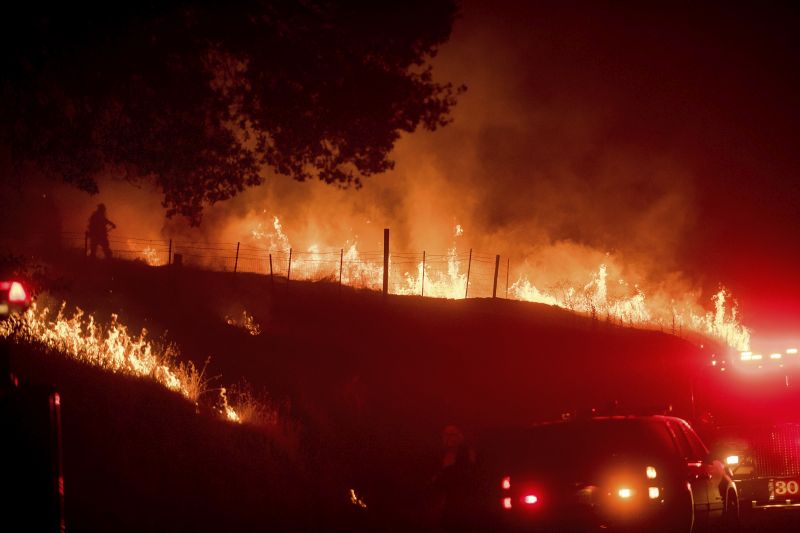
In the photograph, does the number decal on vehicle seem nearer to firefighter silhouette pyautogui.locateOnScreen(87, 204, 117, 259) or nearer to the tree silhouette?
the tree silhouette

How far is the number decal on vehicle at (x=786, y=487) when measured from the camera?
13133 mm

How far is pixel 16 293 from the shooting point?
21.5 feet

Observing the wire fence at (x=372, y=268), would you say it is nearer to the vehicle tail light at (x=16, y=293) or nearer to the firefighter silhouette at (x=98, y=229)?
the firefighter silhouette at (x=98, y=229)

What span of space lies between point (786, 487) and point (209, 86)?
31.3 ft

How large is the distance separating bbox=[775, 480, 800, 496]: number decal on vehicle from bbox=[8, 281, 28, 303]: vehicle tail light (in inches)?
416

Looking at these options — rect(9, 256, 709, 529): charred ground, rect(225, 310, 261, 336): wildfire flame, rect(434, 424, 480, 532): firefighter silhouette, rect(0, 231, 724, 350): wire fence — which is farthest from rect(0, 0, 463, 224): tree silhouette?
rect(0, 231, 724, 350): wire fence

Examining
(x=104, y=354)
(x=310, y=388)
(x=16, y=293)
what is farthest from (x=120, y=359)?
(x=16, y=293)

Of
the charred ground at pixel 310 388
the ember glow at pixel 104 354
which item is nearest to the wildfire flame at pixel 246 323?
the charred ground at pixel 310 388

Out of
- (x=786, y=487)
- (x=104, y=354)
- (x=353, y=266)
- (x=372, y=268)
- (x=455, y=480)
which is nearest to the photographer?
(x=455, y=480)

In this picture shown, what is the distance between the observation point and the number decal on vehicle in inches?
517

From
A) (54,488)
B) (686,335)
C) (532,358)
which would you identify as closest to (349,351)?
(532,358)

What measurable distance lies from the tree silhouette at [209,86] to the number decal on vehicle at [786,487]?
22.3 ft

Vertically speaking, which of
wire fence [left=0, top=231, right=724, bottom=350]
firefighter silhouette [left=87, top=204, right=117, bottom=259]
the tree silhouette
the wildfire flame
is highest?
wire fence [left=0, top=231, right=724, bottom=350]

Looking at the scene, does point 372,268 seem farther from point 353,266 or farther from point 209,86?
point 209,86
